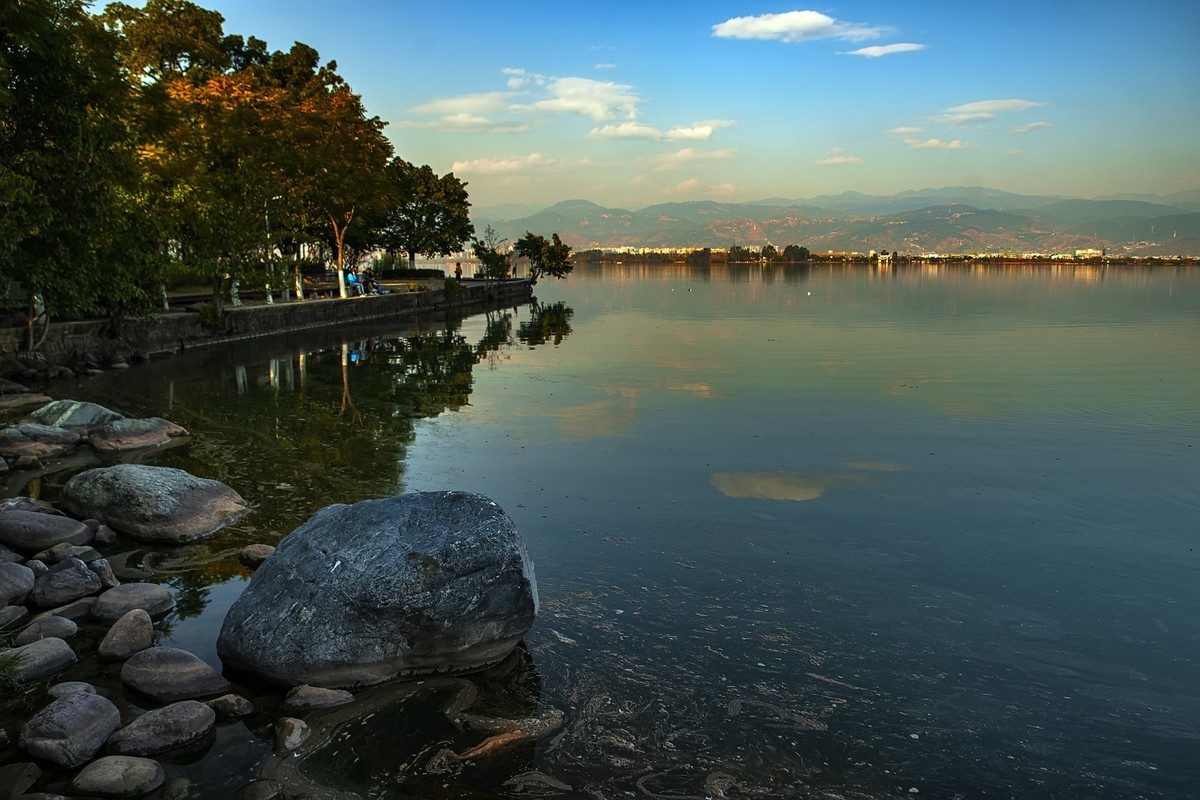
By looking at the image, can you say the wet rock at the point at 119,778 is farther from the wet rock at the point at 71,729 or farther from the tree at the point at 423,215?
the tree at the point at 423,215

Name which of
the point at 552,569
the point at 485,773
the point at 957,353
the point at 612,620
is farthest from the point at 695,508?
Result: the point at 957,353

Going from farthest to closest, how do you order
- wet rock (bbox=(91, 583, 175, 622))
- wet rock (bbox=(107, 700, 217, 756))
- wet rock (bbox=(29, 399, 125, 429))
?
wet rock (bbox=(29, 399, 125, 429)) → wet rock (bbox=(91, 583, 175, 622)) → wet rock (bbox=(107, 700, 217, 756))

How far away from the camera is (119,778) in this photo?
5.28m

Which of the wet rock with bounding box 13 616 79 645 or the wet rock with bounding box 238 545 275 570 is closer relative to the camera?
the wet rock with bounding box 13 616 79 645

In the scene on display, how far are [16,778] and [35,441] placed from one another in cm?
1017

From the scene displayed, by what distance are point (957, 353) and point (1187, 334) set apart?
1491 cm

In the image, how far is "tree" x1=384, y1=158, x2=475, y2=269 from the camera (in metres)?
61.9

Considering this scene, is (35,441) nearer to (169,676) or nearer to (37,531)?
(37,531)

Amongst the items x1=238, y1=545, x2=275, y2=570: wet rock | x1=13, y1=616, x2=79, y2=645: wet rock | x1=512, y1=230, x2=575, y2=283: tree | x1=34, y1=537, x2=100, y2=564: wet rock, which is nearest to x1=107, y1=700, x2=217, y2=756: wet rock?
x1=13, y1=616, x2=79, y2=645: wet rock

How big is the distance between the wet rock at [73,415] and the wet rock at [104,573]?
7.30 m

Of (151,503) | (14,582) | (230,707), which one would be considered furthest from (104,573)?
(230,707)

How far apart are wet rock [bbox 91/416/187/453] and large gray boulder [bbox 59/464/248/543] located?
143 inches

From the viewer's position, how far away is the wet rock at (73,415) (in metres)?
14.6

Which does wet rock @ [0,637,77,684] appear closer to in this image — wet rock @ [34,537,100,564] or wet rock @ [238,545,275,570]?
wet rock @ [34,537,100,564]
